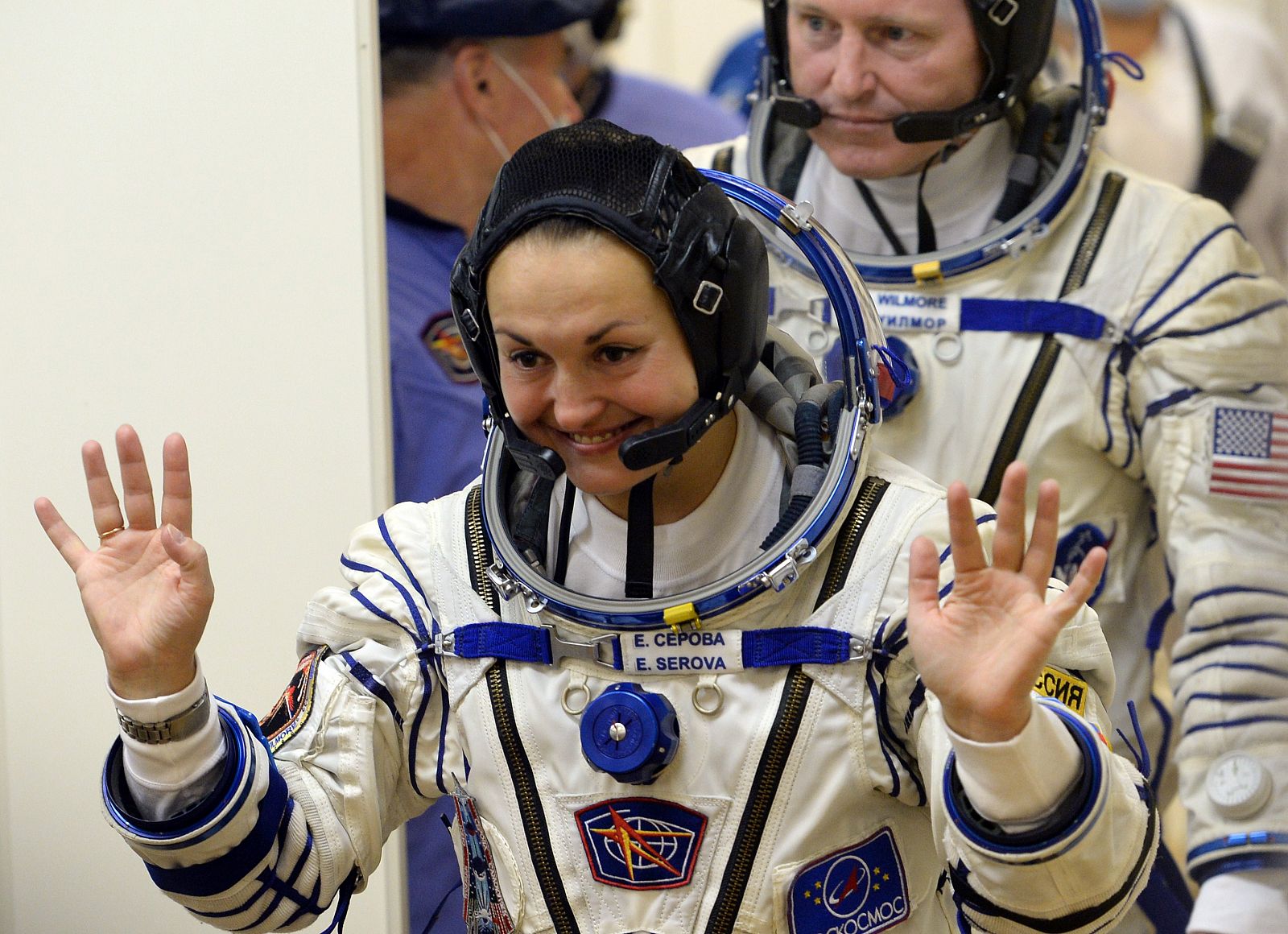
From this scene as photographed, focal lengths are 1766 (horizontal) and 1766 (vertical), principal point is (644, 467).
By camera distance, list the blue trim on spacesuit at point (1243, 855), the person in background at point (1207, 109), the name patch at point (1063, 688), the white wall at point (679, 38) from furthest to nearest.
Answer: the white wall at point (679, 38) → the person in background at point (1207, 109) → the blue trim on spacesuit at point (1243, 855) → the name patch at point (1063, 688)

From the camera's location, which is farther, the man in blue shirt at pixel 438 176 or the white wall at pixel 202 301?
the man in blue shirt at pixel 438 176

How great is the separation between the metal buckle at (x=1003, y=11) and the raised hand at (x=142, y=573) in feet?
3.60

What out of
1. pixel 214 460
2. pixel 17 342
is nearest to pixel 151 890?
pixel 214 460

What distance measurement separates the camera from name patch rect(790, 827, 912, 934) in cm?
152

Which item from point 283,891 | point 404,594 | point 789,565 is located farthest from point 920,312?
point 283,891

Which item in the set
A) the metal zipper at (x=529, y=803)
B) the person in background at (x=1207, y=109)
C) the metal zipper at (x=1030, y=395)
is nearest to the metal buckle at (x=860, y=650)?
the metal zipper at (x=529, y=803)

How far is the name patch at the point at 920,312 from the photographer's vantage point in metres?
2.16

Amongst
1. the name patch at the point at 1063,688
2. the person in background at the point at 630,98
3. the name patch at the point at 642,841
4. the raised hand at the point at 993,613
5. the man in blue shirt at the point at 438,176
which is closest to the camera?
the raised hand at the point at 993,613

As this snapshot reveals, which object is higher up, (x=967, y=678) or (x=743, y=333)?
(x=743, y=333)

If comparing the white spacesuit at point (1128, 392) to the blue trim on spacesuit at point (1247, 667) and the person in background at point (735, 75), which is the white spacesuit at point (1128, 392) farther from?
the person in background at point (735, 75)

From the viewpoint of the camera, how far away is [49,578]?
96.9 inches

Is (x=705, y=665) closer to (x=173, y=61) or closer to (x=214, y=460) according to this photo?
(x=214, y=460)

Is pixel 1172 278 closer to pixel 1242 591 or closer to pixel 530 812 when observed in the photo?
pixel 1242 591

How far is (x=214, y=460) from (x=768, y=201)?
101cm
